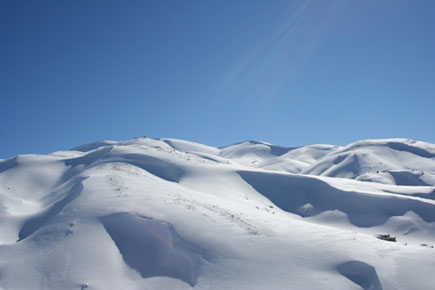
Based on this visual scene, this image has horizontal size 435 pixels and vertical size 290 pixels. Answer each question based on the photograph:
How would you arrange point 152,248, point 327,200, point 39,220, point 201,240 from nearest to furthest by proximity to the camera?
1. point 152,248
2. point 201,240
3. point 39,220
4. point 327,200

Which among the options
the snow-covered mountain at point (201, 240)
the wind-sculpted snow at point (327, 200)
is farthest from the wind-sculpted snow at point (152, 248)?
the wind-sculpted snow at point (327, 200)

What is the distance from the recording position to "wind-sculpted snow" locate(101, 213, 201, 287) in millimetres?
15608

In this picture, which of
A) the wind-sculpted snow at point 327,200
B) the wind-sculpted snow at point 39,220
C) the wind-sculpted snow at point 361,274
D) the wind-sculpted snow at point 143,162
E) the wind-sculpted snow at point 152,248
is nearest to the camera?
the wind-sculpted snow at point 361,274

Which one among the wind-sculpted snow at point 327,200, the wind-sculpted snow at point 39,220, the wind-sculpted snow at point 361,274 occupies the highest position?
the wind-sculpted snow at point 327,200

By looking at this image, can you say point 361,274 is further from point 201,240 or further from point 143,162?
point 143,162

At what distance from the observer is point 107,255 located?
16594mm

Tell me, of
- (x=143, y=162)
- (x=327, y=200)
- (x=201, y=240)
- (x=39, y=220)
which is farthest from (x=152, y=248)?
(x=143, y=162)

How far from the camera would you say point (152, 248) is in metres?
17.4

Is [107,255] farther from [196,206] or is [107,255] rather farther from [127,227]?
[196,206]

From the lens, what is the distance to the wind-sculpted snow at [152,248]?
15608mm

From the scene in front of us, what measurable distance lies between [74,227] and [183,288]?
28.5 feet

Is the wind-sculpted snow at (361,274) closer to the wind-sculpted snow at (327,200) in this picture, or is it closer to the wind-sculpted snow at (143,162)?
the wind-sculpted snow at (327,200)

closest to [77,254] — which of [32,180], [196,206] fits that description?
[196,206]

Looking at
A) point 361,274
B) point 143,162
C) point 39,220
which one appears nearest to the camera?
point 361,274
